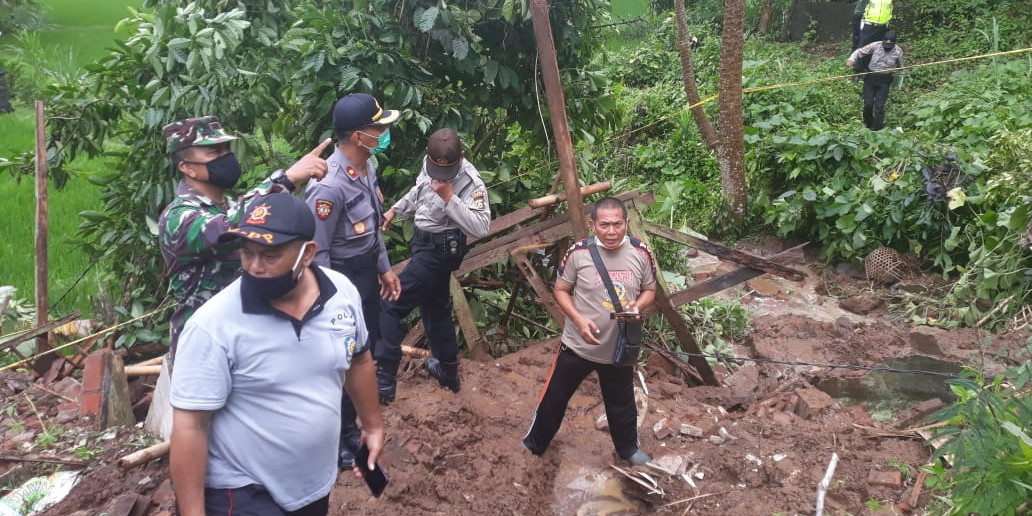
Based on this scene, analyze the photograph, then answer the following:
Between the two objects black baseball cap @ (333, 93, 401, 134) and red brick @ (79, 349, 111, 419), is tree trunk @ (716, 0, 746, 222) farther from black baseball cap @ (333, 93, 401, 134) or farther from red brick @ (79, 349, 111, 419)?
red brick @ (79, 349, 111, 419)

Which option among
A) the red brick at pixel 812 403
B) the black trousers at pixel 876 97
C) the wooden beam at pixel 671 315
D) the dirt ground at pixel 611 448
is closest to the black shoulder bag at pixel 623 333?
the dirt ground at pixel 611 448

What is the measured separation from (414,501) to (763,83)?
941cm

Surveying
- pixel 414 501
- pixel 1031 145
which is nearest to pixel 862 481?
pixel 414 501

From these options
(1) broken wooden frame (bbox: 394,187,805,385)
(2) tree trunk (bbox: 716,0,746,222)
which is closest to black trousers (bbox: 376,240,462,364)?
(1) broken wooden frame (bbox: 394,187,805,385)

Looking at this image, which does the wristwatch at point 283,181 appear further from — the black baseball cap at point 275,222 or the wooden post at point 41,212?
the wooden post at point 41,212

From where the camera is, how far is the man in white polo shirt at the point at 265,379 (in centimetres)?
214

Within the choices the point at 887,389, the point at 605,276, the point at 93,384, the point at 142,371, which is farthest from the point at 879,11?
the point at 93,384

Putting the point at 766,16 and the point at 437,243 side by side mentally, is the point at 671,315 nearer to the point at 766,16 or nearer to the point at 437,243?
the point at 437,243

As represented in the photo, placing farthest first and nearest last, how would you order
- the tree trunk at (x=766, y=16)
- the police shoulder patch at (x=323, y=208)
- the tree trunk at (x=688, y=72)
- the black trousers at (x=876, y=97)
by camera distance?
the tree trunk at (x=766, y=16) < the black trousers at (x=876, y=97) < the tree trunk at (x=688, y=72) < the police shoulder patch at (x=323, y=208)

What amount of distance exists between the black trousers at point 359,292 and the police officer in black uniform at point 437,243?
37cm

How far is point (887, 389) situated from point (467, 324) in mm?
3031

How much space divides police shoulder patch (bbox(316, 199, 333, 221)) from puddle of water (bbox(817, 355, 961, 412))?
3814mm

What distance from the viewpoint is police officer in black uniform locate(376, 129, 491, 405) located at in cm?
429

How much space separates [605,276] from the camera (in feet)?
12.5
